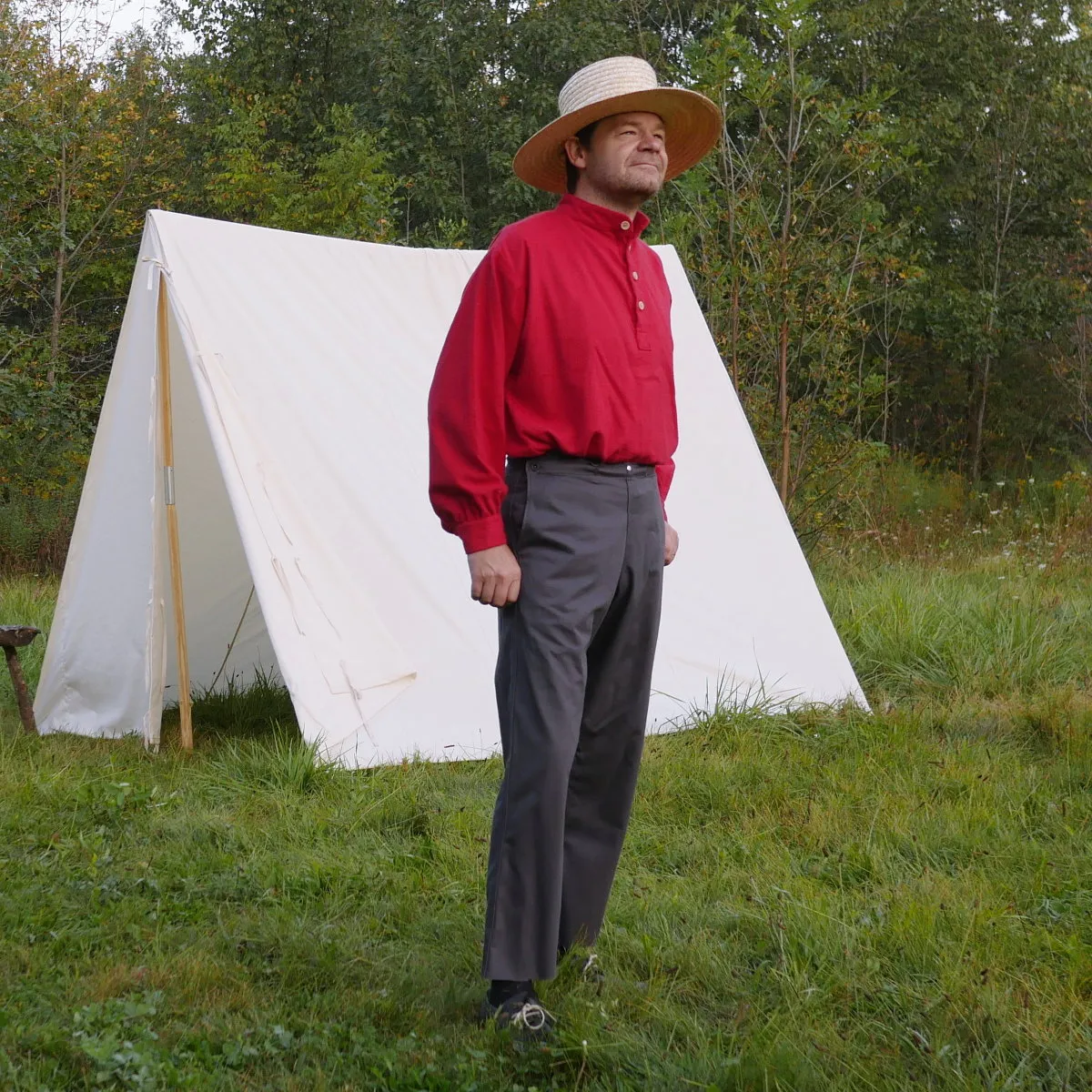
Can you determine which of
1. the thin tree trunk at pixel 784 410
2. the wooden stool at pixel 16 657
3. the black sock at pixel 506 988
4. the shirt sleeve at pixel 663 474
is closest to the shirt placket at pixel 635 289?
the shirt sleeve at pixel 663 474

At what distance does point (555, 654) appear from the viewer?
1.98 metres

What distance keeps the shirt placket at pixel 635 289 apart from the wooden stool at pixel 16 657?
2600mm

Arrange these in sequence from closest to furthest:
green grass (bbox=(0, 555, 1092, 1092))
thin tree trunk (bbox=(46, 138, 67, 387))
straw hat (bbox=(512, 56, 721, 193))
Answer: green grass (bbox=(0, 555, 1092, 1092)), straw hat (bbox=(512, 56, 721, 193)), thin tree trunk (bbox=(46, 138, 67, 387))

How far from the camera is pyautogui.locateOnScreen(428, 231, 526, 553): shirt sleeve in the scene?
1.97 metres

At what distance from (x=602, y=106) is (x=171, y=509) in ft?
7.16

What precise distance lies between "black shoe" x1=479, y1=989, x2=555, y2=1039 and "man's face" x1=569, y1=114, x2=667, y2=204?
4.23 feet

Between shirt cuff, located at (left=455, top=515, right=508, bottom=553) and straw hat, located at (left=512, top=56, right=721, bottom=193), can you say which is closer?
shirt cuff, located at (left=455, top=515, right=508, bottom=553)

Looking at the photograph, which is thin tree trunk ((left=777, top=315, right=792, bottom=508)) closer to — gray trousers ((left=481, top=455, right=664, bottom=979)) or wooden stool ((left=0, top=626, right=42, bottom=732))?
wooden stool ((left=0, top=626, right=42, bottom=732))

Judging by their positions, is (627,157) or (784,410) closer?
(627,157)

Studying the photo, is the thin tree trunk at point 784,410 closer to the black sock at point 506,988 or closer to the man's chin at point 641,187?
the man's chin at point 641,187

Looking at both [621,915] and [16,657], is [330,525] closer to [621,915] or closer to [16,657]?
[16,657]

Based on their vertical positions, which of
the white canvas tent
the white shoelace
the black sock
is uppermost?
the white canvas tent

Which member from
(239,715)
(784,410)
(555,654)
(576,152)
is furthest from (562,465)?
(784,410)

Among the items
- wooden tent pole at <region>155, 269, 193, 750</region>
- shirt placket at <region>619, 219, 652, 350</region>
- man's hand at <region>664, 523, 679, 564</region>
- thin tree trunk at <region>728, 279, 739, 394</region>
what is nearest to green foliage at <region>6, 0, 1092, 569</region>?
thin tree trunk at <region>728, 279, 739, 394</region>
